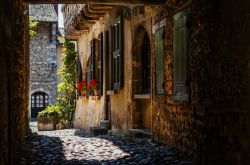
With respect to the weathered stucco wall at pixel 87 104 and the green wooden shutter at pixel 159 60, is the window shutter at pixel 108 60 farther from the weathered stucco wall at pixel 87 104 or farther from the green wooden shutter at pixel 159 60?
the green wooden shutter at pixel 159 60

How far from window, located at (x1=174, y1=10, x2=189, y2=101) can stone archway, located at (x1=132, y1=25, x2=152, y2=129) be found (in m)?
2.87

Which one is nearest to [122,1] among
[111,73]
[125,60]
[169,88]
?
[169,88]

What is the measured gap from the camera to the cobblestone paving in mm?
7590

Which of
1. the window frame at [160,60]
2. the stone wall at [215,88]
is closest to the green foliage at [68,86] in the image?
the window frame at [160,60]

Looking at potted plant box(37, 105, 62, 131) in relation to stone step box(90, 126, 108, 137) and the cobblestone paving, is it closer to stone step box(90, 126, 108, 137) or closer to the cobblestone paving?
stone step box(90, 126, 108, 137)

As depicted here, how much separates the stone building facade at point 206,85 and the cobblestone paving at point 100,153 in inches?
16.3

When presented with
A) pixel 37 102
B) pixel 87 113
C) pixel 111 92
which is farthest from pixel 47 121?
pixel 37 102

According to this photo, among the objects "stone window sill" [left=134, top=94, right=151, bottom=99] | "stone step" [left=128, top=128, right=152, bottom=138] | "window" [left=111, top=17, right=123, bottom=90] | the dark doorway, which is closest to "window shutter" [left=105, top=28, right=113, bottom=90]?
"window" [left=111, top=17, right=123, bottom=90]

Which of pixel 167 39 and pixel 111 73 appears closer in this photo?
pixel 167 39

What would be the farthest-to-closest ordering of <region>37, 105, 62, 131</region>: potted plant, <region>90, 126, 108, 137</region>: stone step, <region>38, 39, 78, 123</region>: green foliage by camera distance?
<region>38, 39, 78, 123</region>: green foliage, <region>37, 105, 62, 131</region>: potted plant, <region>90, 126, 108, 137</region>: stone step

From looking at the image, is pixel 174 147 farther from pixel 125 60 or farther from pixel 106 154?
pixel 125 60

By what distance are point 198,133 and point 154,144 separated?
8.41 feet

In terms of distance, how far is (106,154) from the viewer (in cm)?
868

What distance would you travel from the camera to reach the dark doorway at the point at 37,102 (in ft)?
98.8
